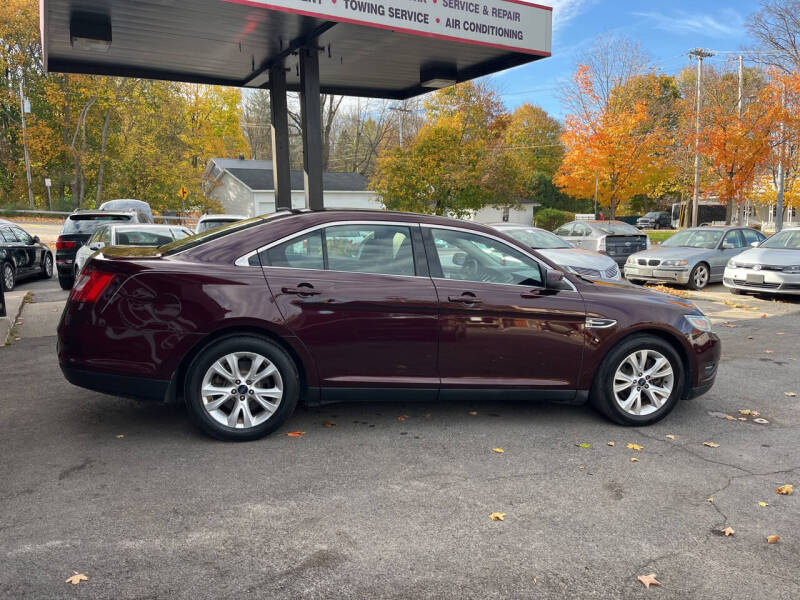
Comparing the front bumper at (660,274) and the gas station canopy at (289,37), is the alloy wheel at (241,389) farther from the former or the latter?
the front bumper at (660,274)

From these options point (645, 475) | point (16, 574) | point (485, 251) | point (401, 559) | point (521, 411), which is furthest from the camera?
point (521, 411)

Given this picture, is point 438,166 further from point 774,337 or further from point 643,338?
point 643,338

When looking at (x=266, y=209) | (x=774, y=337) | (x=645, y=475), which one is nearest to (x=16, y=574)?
(x=645, y=475)

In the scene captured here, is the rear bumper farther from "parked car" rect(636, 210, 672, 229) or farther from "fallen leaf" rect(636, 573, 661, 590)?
"parked car" rect(636, 210, 672, 229)

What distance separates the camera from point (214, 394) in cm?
452

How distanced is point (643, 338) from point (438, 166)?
18.0m

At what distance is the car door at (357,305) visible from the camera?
15.2 ft

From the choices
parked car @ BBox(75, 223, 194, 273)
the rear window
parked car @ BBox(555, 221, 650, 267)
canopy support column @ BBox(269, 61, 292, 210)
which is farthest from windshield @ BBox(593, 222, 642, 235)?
the rear window

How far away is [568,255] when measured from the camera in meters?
12.3

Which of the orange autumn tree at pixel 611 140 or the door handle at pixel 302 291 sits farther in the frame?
the orange autumn tree at pixel 611 140

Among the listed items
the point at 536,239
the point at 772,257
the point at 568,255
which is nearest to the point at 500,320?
the point at 568,255

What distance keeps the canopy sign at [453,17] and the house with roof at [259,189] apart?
29.3 m

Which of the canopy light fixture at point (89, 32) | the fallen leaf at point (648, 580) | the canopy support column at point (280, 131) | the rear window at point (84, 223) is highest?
the canopy light fixture at point (89, 32)

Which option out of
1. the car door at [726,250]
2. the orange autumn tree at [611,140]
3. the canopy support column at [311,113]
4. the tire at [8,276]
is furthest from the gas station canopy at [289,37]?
the orange autumn tree at [611,140]
